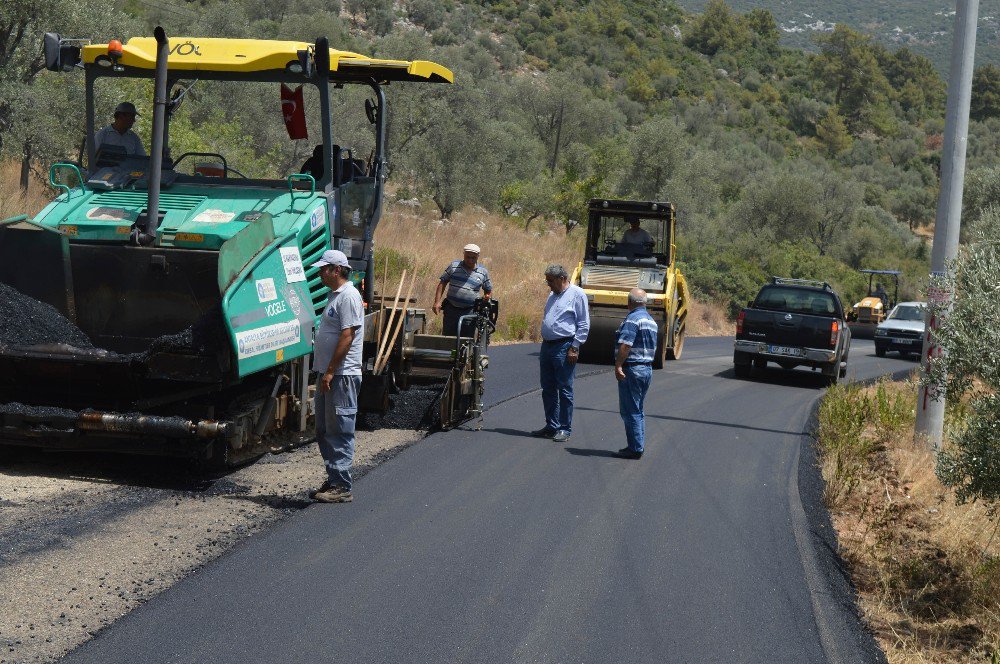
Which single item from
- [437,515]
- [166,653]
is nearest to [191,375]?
[437,515]

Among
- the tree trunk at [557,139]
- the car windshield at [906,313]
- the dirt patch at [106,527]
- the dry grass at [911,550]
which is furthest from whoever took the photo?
the tree trunk at [557,139]

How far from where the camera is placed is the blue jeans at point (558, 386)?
11422mm

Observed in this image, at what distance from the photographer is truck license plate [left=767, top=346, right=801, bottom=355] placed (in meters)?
19.5

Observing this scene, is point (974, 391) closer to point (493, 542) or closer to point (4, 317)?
point (493, 542)

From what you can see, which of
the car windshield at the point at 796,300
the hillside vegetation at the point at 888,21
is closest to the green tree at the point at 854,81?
the hillside vegetation at the point at 888,21

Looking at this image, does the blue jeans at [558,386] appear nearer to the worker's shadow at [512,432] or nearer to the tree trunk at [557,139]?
the worker's shadow at [512,432]

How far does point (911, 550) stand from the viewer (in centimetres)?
862

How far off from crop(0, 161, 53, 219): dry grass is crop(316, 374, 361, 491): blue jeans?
30.5 feet

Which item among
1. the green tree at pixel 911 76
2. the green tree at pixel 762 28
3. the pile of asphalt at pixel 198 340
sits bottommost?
the pile of asphalt at pixel 198 340

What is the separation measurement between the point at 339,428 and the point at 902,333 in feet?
77.2

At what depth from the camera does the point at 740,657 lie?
18.0 feet

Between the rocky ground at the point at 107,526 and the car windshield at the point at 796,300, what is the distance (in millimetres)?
12295

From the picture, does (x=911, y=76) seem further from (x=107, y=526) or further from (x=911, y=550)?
(x=107, y=526)

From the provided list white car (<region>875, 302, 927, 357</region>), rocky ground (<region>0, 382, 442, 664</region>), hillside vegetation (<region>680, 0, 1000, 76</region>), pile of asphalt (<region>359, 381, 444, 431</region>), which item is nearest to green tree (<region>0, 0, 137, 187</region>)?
pile of asphalt (<region>359, 381, 444, 431</region>)
